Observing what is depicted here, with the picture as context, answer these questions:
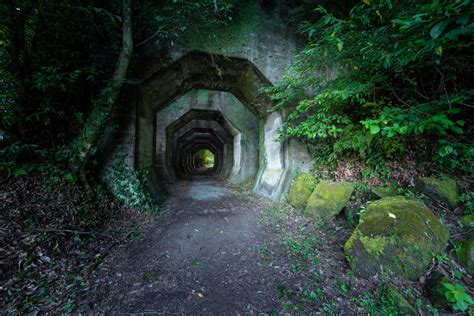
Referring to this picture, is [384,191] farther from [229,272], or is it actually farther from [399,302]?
[229,272]

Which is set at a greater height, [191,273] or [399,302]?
[399,302]

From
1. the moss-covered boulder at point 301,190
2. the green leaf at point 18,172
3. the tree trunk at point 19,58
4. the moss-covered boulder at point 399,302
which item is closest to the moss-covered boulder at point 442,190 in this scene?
the moss-covered boulder at point 399,302

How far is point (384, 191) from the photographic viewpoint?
11.5 ft

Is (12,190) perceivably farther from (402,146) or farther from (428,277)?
(402,146)

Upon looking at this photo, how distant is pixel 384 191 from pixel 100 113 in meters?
6.00

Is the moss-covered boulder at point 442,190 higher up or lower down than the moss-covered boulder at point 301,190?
higher up

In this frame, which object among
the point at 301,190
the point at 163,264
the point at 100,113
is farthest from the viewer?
the point at 301,190

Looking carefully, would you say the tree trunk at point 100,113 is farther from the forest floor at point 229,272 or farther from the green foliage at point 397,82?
the green foliage at point 397,82

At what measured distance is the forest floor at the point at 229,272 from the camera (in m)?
1.97

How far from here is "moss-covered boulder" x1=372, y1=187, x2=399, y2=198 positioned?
342 centimetres

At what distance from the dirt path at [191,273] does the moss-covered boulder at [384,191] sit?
85.6 inches

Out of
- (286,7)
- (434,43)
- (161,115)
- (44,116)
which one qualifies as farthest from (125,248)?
(161,115)

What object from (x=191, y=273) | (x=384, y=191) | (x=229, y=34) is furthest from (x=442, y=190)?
(x=229, y=34)

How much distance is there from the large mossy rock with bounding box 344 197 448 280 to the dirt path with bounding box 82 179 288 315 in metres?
1.16
